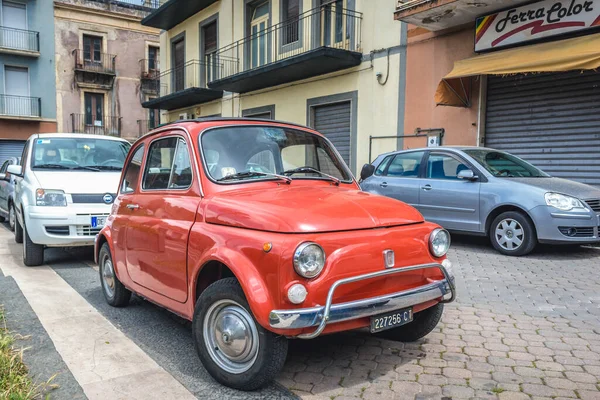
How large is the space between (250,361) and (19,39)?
30.2m

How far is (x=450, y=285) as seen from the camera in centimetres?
323

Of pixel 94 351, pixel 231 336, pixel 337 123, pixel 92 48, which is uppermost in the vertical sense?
pixel 92 48

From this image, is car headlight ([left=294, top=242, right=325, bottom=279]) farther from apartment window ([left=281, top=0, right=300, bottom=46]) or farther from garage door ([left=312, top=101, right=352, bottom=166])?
apartment window ([left=281, top=0, right=300, bottom=46])

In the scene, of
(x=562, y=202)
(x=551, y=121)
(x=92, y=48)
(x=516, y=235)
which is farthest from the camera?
(x=92, y=48)

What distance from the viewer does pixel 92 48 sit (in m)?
30.0

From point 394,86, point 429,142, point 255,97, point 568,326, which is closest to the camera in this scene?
point 568,326

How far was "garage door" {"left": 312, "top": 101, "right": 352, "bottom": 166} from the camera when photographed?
13500 millimetres

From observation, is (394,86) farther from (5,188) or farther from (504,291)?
(5,188)

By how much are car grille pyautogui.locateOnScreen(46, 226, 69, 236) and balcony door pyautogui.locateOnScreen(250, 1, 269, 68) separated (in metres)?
11.1

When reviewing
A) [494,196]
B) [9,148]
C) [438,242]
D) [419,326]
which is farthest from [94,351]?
[9,148]

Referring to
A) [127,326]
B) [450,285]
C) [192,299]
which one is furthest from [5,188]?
[450,285]

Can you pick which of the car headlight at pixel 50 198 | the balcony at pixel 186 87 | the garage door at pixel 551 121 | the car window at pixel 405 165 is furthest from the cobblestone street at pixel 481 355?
the balcony at pixel 186 87

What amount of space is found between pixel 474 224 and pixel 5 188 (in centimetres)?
915

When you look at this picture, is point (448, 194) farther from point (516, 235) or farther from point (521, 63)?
point (521, 63)
